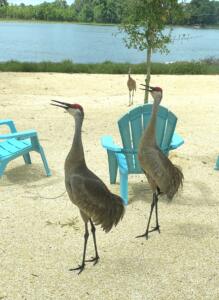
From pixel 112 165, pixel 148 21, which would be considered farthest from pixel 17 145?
pixel 148 21

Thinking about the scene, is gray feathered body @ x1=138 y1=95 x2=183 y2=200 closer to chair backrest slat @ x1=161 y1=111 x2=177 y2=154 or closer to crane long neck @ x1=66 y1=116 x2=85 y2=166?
chair backrest slat @ x1=161 y1=111 x2=177 y2=154

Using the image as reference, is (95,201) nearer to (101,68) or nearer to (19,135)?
(19,135)

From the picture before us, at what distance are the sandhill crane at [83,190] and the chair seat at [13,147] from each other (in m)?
2.03

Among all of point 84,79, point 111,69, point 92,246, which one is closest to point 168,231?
point 92,246

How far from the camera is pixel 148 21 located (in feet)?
26.1

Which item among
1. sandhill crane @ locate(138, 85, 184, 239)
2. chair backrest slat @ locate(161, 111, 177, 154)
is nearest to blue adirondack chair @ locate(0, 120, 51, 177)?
chair backrest slat @ locate(161, 111, 177, 154)

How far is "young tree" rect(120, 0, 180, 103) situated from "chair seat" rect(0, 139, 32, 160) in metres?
2.61

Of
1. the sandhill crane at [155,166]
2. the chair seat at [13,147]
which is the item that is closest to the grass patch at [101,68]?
the chair seat at [13,147]

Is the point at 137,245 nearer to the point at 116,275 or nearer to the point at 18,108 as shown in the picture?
the point at 116,275

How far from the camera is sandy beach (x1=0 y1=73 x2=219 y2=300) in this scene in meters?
3.98

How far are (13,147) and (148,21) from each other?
345cm

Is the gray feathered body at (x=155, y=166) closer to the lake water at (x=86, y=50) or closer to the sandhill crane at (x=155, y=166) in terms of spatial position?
the sandhill crane at (x=155, y=166)

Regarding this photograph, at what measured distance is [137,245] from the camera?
15.4 feet

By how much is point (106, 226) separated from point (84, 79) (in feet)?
42.4
